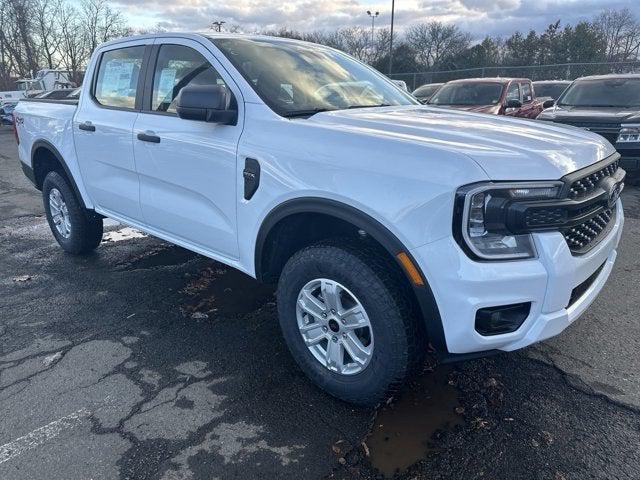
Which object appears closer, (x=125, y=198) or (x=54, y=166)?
(x=125, y=198)

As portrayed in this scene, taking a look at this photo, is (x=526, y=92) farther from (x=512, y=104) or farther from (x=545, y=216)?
(x=545, y=216)

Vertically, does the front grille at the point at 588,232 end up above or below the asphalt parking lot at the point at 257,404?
above

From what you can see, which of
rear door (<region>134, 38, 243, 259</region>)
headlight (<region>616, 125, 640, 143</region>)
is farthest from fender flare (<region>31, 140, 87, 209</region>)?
headlight (<region>616, 125, 640, 143</region>)

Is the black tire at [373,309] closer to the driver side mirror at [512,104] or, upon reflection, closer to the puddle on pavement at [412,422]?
the puddle on pavement at [412,422]

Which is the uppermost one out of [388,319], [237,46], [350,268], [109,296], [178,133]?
[237,46]

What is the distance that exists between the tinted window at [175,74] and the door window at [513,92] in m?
8.71

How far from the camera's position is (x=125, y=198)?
4043 millimetres

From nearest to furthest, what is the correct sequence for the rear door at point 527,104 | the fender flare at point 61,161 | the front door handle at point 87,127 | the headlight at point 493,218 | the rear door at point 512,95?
1. the headlight at point 493,218
2. the front door handle at point 87,127
3. the fender flare at point 61,161
4. the rear door at point 512,95
5. the rear door at point 527,104

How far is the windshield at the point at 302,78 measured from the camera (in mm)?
3090

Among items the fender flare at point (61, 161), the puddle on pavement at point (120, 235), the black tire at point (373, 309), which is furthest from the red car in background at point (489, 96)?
the black tire at point (373, 309)

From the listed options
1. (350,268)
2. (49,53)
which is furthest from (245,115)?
(49,53)

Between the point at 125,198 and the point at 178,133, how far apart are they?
1001 mm

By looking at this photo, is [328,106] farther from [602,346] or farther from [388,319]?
[602,346]

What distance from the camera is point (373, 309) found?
2.43 metres
